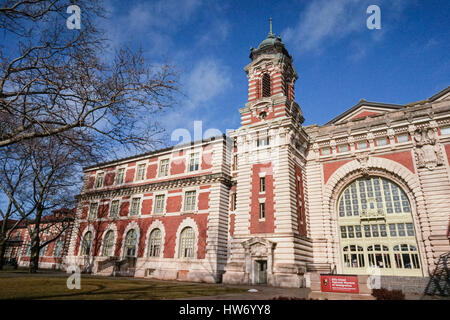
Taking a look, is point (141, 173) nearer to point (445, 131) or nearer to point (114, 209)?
point (114, 209)

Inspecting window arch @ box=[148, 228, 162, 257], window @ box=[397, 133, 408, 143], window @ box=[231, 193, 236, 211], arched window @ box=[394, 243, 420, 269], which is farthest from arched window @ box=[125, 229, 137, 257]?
window @ box=[397, 133, 408, 143]

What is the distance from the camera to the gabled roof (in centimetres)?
2995

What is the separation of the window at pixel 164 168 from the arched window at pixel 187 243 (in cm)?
753

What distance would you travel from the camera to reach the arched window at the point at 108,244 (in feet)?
108

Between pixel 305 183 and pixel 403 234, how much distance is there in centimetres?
942

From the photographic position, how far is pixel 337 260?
25516 millimetres

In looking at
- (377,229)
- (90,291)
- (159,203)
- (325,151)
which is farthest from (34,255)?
(377,229)

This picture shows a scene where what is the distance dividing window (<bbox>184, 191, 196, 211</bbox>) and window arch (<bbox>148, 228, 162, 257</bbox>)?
4.18m

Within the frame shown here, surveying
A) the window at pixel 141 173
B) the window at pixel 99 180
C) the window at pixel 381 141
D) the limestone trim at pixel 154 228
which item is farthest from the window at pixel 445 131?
the window at pixel 99 180

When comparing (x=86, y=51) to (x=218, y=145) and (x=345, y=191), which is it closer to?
(x=218, y=145)

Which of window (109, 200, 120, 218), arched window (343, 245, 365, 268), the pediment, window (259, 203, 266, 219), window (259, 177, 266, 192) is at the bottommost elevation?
arched window (343, 245, 365, 268)

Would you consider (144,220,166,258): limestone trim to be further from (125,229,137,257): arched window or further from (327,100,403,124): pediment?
(327,100,403,124): pediment

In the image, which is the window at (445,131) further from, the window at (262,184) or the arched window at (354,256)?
the window at (262,184)

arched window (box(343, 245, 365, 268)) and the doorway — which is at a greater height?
arched window (box(343, 245, 365, 268))
